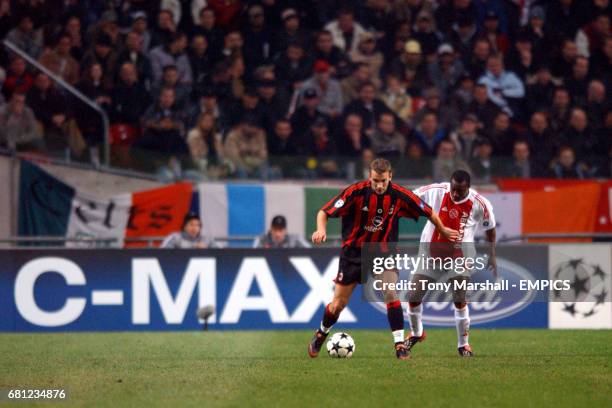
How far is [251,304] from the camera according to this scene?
1455 cm

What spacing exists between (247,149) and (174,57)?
262 cm

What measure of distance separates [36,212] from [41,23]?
149 inches

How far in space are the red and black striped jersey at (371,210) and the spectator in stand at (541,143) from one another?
6.86 meters

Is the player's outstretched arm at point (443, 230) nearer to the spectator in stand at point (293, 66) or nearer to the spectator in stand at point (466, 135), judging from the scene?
the spectator in stand at point (466, 135)

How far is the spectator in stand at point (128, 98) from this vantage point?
683 inches

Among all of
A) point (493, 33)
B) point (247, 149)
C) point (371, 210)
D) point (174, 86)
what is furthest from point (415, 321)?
point (493, 33)

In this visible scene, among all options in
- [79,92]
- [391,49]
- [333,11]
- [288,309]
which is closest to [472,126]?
[391,49]

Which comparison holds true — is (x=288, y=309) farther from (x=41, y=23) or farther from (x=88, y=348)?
(x=41, y=23)

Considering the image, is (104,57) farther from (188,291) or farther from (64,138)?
(188,291)

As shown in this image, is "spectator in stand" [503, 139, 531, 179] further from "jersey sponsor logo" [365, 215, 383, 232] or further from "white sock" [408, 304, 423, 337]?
"jersey sponsor logo" [365, 215, 383, 232]

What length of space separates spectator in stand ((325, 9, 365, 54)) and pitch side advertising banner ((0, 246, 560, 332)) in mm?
5786

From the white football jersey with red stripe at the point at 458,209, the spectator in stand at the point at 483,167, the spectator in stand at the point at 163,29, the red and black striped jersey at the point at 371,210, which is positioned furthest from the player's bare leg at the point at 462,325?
the spectator in stand at the point at 163,29

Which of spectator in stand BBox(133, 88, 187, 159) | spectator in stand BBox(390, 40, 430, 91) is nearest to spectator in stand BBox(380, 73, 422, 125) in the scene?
spectator in stand BBox(390, 40, 430, 91)

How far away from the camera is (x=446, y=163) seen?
16438mm
